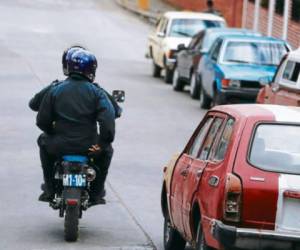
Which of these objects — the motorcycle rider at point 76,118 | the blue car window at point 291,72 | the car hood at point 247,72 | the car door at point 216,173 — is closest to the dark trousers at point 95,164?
the motorcycle rider at point 76,118

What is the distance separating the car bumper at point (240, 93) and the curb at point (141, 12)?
2631 centimetres

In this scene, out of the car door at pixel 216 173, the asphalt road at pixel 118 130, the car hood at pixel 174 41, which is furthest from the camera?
the car hood at pixel 174 41

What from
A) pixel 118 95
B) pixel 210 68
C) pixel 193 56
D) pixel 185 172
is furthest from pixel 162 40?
pixel 185 172

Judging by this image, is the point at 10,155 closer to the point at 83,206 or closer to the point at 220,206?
the point at 83,206

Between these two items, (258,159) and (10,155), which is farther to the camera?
(10,155)

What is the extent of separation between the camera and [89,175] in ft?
35.3

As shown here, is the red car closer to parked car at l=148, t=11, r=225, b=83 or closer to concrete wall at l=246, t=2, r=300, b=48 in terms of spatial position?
parked car at l=148, t=11, r=225, b=83

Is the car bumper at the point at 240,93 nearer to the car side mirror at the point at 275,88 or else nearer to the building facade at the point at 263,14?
the car side mirror at the point at 275,88

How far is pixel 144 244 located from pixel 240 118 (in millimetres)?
2447

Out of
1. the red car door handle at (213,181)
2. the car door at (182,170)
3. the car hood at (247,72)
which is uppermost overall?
the red car door handle at (213,181)

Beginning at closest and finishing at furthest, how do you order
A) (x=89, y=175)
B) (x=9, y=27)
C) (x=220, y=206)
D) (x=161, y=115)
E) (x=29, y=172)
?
(x=220, y=206), (x=89, y=175), (x=29, y=172), (x=161, y=115), (x=9, y=27)

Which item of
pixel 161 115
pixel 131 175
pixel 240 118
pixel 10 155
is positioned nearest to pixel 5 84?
pixel 161 115

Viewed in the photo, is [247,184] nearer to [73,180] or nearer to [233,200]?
[233,200]

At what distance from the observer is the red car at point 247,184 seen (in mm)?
8383
